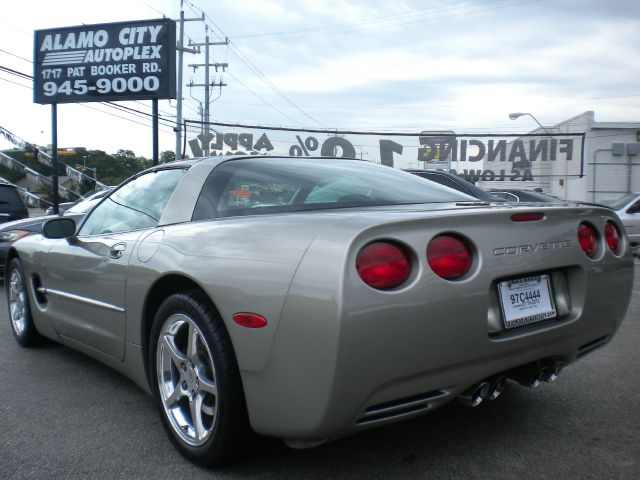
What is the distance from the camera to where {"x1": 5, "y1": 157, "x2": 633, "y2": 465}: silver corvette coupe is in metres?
2.13

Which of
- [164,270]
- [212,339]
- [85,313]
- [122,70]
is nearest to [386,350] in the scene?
[212,339]

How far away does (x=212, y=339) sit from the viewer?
8.06ft

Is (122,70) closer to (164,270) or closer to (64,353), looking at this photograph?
(64,353)

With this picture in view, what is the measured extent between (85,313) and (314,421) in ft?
6.53

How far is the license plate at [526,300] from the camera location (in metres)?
2.43

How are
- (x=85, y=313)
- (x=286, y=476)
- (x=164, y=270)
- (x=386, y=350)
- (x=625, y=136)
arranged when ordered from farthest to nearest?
(x=625, y=136), (x=85, y=313), (x=164, y=270), (x=286, y=476), (x=386, y=350)

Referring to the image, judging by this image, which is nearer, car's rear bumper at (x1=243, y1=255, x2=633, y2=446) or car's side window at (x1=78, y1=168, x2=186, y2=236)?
car's rear bumper at (x1=243, y1=255, x2=633, y2=446)

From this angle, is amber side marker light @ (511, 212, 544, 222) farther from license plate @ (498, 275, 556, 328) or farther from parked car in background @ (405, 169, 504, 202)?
parked car in background @ (405, 169, 504, 202)

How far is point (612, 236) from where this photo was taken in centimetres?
301

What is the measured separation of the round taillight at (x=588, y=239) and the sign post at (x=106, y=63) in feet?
50.3

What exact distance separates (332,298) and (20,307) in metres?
3.59

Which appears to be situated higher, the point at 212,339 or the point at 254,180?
the point at 254,180

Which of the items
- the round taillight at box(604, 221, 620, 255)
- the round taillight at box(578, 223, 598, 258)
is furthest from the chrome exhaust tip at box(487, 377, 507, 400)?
the round taillight at box(604, 221, 620, 255)

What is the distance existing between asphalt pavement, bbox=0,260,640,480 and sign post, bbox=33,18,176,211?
46.2 ft
